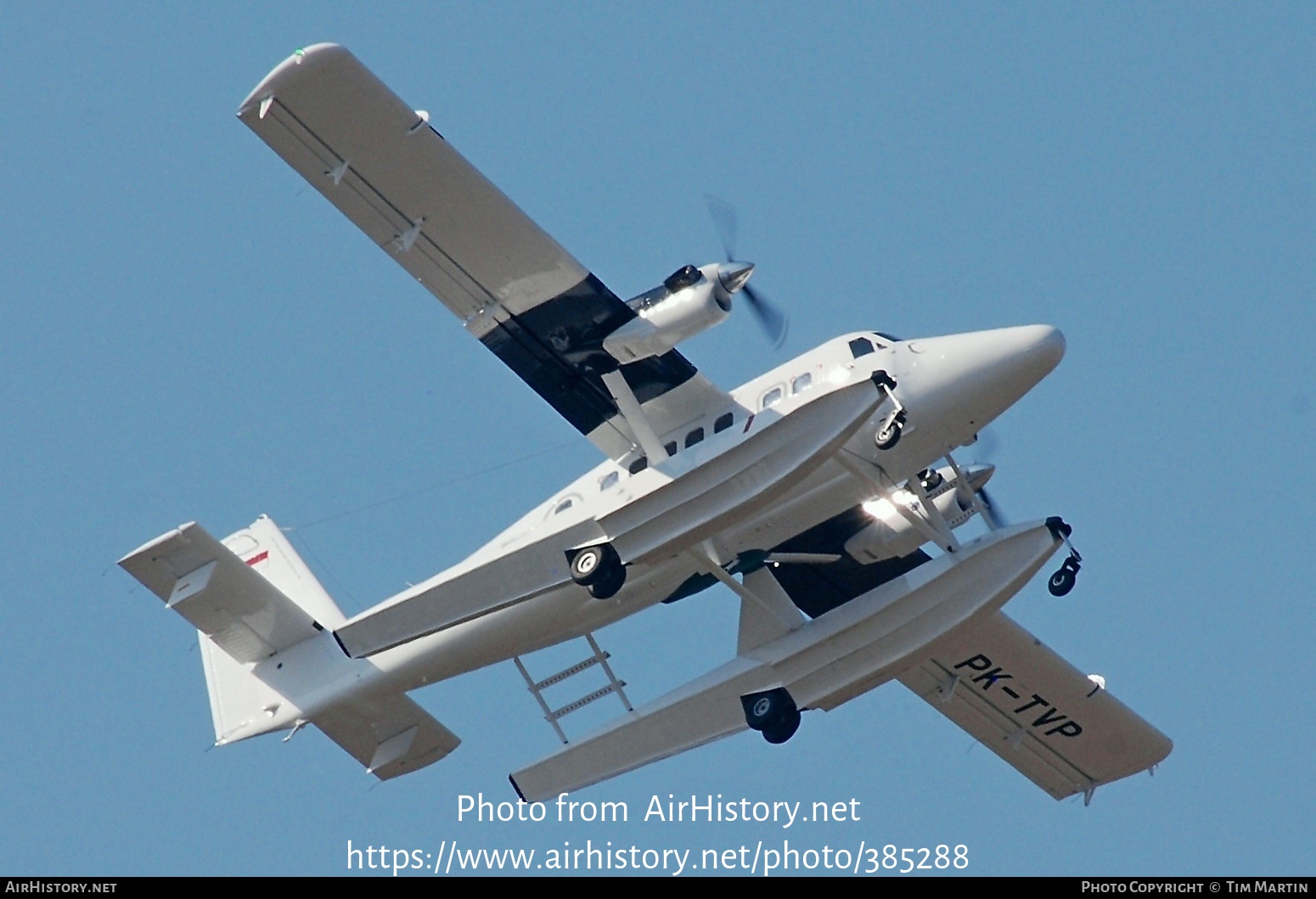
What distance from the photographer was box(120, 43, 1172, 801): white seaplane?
66.3ft

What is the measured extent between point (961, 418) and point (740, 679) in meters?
3.77

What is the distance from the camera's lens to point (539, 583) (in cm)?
2094

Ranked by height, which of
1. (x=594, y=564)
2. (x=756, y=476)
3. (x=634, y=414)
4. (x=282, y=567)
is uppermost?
(x=634, y=414)

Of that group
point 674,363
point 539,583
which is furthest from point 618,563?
point 674,363

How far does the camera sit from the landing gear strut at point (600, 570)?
2052cm

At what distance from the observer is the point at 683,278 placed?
67.1 ft

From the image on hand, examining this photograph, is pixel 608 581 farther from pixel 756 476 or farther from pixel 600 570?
pixel 756 476

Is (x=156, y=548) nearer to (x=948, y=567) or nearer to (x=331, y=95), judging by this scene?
(x=331, y=95)

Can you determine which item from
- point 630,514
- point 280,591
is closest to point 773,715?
point 630,514

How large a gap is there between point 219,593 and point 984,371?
8.65 m

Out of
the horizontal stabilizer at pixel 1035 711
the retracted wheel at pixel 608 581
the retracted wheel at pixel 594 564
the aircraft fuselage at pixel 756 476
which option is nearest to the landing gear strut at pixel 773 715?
the aircraft fuselage at pixel 756 476

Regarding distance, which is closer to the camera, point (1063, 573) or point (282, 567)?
point (1063, 573)

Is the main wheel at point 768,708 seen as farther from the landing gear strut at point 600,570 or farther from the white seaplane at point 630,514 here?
the landing gear strut at point 600,570

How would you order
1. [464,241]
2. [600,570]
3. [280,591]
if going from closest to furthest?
[600,570] < [464,241] < [280,591]
